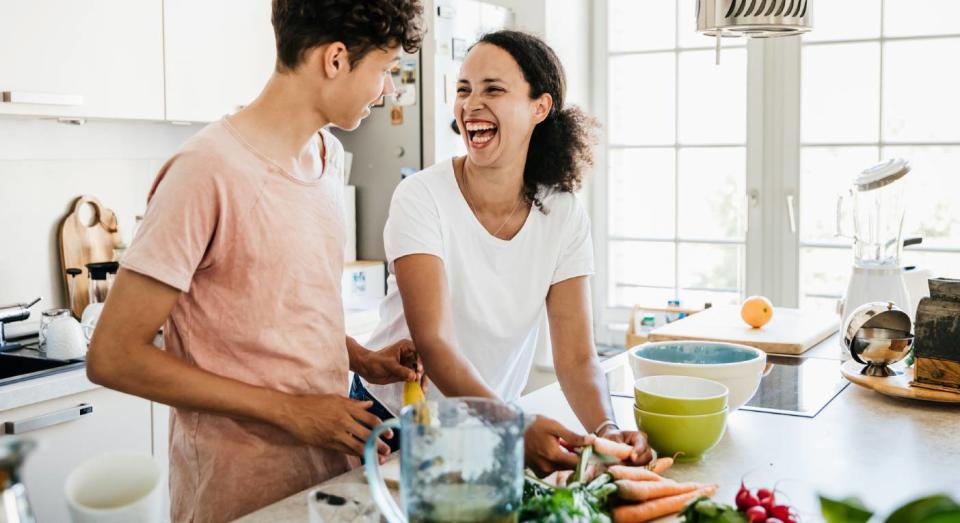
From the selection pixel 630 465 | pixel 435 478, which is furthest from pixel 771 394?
pixel 435 478

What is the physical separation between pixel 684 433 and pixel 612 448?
0.47 feet

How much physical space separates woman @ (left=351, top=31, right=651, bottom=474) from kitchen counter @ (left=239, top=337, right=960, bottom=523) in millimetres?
113

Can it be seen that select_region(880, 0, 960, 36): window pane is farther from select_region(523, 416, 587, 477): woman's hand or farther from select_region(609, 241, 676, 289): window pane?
select_region(523, 416, 587, 477): woman's hand

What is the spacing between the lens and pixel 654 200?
4.04m

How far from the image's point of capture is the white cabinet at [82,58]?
2.54 m

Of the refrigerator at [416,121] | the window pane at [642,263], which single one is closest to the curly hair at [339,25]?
the refrigerator at [416,121]

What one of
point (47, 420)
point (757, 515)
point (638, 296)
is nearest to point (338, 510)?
point (757, 515)

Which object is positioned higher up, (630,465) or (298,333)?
(298,333)

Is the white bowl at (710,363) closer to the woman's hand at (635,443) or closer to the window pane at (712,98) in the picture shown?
the woman's hand at (635,443)

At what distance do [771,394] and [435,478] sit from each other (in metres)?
1.18

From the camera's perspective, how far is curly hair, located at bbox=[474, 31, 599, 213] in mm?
1974

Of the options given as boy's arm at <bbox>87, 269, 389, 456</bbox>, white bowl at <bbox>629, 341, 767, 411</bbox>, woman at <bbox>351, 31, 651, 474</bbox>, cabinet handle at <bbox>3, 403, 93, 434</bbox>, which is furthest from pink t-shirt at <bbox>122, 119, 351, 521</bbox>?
cabinet handle at <bbox>3, 403, 93, 434</bbox>

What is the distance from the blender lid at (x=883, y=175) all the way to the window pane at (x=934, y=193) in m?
1.39

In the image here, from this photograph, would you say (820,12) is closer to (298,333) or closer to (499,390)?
(499,390)
